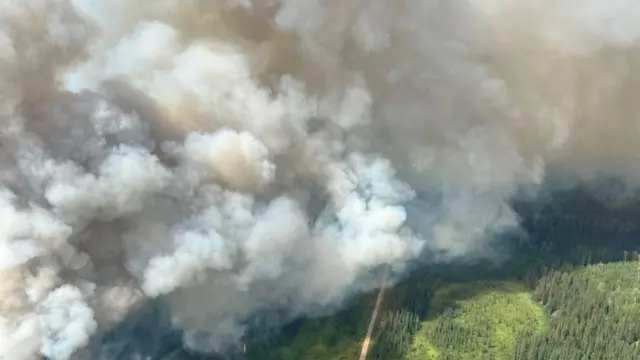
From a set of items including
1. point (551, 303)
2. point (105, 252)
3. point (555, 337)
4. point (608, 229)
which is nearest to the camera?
point (105, 252)

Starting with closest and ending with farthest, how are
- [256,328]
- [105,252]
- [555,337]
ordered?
[105,252] → [256,328] → [555,337]

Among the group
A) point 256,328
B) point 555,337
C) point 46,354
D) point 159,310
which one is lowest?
point 46,354

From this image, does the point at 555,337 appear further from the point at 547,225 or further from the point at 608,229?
the point at 608,229

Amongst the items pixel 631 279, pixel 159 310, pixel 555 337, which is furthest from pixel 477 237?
pixel 159 310

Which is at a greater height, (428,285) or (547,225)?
(547,225)

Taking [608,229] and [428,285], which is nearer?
[428,285]

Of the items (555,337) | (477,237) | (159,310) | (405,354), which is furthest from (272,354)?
(555,337)

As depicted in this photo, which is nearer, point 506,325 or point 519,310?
point 506,325

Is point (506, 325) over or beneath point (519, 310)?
beneath
